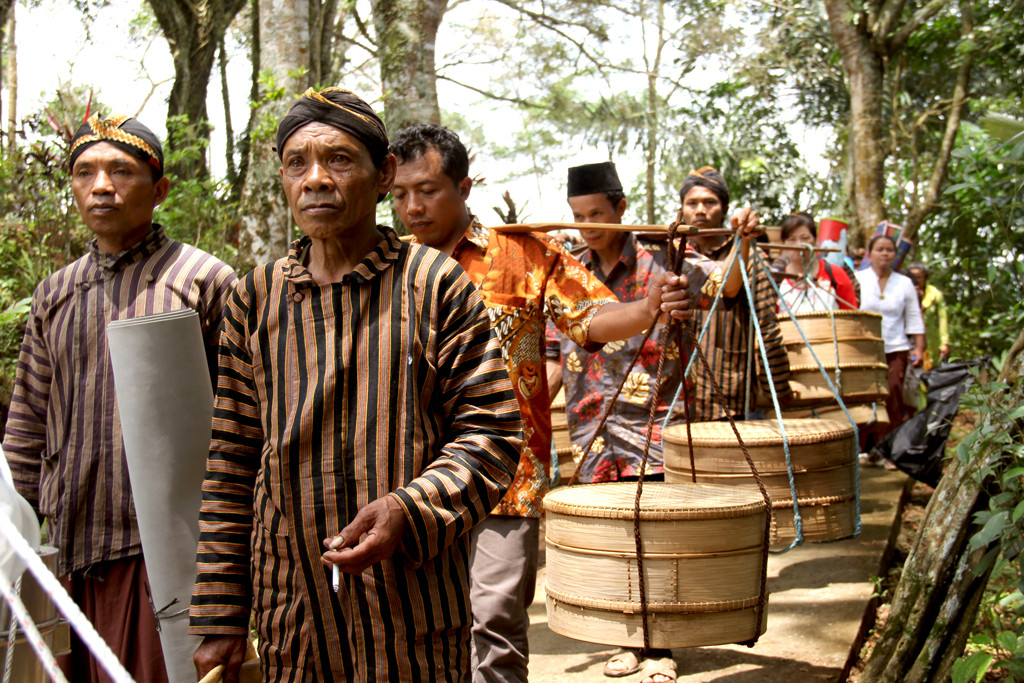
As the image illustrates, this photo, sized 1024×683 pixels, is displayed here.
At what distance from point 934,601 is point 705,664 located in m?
1.18

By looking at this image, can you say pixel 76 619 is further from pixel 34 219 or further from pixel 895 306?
pixel 895 306

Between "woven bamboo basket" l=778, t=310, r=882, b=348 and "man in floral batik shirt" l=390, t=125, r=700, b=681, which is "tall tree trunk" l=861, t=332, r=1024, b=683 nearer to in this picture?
"man in floral batik shirt" l=390, t=125, r=700, b=681

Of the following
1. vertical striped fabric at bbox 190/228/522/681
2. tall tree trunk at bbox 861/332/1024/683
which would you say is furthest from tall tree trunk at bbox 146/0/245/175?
vertical striped fabric at bbox 190/228/522/681

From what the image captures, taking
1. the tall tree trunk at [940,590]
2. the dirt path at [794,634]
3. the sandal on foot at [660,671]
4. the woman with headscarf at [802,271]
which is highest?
the woman with headscarf at [802,271]

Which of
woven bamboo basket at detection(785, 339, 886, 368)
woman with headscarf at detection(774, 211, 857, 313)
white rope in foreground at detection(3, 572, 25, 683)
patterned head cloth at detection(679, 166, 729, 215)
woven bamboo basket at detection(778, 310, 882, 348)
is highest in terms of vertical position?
patterned head cloth at detection(679, 166, 729, 215)

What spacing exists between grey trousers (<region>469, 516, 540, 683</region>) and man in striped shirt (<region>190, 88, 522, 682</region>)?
0.98m

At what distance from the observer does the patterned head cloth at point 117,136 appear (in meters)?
2.81

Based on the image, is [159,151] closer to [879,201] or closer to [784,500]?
[784,500]

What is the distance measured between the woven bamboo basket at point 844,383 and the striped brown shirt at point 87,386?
3306 millimetres

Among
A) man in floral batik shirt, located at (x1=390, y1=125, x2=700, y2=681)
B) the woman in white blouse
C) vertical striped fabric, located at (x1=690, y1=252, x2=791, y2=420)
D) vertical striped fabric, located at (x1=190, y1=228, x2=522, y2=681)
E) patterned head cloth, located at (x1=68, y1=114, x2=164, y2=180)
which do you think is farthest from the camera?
the woman in white blouse

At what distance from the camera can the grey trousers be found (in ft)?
9.65

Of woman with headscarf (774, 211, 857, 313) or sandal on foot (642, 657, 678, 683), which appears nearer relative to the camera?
sandal on foot (642, 657, 678, 683)

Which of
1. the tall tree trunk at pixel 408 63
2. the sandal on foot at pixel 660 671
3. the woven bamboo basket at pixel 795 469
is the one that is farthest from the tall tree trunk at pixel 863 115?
the sandal on foot at pixel 660 671

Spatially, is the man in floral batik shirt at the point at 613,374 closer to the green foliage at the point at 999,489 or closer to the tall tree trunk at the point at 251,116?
the green foliage at the point at 999,489
